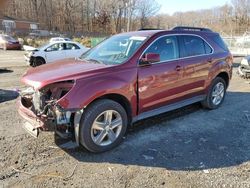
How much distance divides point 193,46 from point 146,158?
276 centimetres

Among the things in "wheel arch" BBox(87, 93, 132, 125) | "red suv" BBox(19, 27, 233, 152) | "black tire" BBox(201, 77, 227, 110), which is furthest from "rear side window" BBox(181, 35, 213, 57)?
"wheel arch" BBox(87, 93, 132, 125)

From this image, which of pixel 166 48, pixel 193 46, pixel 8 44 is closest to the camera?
pixel 166 48

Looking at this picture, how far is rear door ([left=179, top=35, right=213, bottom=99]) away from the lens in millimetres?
5441

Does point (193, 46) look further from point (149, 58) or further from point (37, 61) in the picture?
point (37, 61)

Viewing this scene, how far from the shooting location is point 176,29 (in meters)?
5.54

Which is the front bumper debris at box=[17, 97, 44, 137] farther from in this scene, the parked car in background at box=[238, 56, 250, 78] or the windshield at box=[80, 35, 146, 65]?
the parked car in background at box=[238, 56, 250, 78]

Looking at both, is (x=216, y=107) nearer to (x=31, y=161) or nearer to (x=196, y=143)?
(x=196, y=143)

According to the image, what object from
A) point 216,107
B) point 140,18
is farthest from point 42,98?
point 140,18

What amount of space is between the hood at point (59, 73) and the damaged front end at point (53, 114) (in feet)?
0.27

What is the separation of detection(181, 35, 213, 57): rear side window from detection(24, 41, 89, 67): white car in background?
923cm

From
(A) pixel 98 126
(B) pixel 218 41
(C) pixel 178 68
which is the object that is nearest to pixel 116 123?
(A) pixel 98 126

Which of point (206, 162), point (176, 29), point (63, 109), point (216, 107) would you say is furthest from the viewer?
point (216, 107)

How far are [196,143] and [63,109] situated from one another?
7.57ft

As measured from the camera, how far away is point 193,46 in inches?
226
